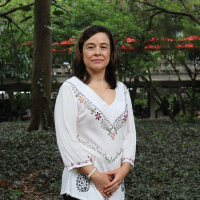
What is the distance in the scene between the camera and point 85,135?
179 cm

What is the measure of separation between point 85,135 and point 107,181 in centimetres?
29

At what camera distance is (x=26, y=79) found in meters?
22.2

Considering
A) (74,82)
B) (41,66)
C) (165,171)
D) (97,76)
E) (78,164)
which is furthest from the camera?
(41,66)

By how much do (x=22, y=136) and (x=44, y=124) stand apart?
1.11m

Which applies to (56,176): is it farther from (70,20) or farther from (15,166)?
(70,20)

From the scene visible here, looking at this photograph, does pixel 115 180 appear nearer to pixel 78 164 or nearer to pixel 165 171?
pixel 78 164

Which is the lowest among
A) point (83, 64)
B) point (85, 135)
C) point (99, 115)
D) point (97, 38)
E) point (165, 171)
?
point (165, 171)

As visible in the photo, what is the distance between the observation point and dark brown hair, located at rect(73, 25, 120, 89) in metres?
1.91

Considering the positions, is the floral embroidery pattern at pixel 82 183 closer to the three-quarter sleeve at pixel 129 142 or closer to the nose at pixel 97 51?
the three-quarter sleeve at pixel 129 142

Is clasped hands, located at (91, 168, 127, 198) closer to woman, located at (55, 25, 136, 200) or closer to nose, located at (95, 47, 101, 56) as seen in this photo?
woman, located at (55, 25, 136, 200)

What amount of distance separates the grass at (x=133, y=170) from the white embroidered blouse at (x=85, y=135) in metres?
2.73

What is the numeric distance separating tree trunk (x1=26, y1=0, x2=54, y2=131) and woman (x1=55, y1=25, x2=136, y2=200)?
26.3 feet

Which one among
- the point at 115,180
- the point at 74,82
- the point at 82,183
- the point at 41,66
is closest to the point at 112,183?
the point at 115,180

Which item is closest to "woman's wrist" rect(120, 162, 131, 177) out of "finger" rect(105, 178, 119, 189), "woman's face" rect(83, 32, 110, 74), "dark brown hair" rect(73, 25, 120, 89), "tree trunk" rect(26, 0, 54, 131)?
"finger" rect(105, 178, 119, 189)
